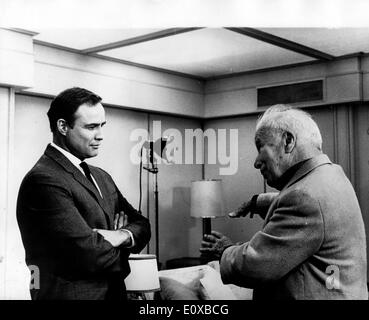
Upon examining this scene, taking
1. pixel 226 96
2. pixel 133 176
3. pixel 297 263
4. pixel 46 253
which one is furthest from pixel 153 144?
pixel 297 263

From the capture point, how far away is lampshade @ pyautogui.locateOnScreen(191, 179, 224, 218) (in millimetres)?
3826

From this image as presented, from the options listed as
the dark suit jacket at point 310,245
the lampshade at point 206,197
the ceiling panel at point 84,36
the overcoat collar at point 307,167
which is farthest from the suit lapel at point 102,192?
the lampshade at point 206,197

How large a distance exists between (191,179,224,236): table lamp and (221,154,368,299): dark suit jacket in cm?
239

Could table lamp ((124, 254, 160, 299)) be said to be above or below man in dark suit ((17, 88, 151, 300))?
below

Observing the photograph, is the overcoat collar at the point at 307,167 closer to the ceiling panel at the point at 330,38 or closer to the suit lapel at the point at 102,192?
the suit lapel at the point at 102,192

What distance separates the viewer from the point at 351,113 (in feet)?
13.5

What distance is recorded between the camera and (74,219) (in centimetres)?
157

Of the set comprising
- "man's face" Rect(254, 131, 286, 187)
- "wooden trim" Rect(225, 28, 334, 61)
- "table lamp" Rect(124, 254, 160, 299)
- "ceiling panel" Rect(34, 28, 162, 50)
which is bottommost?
"table lamp" Rect(124, 254, 160, 299)

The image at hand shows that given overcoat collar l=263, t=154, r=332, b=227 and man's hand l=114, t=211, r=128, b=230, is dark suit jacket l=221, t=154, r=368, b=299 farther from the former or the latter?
man's hand l=114, t=211, r=128, b=230


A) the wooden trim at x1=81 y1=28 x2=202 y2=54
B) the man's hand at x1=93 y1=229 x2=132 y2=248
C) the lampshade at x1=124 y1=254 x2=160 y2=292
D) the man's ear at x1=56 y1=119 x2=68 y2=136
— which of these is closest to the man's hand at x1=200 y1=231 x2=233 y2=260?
the man's hand at x1=93 y1=229 x2=132 y2=248

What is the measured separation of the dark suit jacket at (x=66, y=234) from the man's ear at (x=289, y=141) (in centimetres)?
63

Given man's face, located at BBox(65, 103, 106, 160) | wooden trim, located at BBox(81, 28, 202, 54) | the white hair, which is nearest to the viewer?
the white hair
